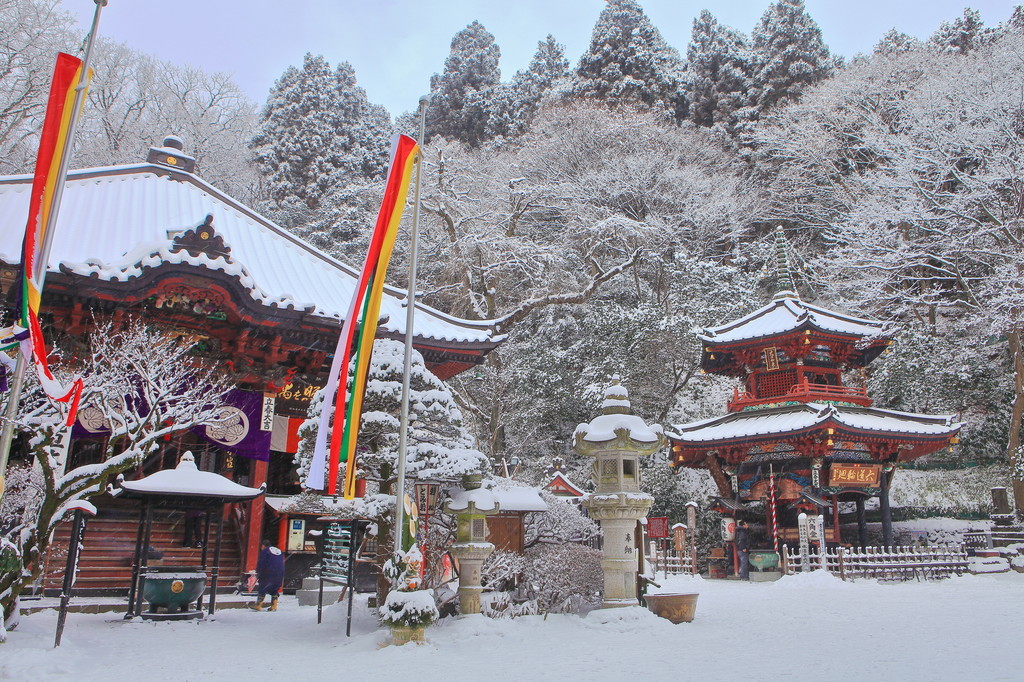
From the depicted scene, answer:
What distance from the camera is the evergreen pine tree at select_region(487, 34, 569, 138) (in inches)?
1762

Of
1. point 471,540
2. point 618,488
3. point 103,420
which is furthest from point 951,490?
point 103,420

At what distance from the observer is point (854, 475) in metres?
21.2

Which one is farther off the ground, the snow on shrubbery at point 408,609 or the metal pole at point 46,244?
the metal pole at point 46,244

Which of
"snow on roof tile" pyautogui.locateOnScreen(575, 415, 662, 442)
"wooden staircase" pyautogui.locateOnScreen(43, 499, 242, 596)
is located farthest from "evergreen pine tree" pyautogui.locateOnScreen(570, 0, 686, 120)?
"wooden staircase" pyautogui.locateOnScreen(43, 499, 242, 596)

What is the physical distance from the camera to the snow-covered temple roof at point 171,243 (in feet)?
42.1

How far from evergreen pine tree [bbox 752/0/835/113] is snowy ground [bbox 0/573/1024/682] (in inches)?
1261

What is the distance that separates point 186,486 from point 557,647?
6149mm

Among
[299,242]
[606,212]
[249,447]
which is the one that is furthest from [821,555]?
[606,212]

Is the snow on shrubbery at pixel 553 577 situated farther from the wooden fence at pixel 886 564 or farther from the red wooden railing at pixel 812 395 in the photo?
the red wooden railing at pixel 812 395

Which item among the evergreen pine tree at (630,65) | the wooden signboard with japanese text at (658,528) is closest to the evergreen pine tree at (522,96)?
the evergreen pine tree at (630,65)

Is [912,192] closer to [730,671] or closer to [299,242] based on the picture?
[299,242]

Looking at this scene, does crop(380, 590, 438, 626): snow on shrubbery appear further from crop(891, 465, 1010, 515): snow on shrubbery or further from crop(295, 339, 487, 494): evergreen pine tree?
crop(891, 465, 1010, 515): snow on shrubbery

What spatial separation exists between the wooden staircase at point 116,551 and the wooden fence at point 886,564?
13.7m

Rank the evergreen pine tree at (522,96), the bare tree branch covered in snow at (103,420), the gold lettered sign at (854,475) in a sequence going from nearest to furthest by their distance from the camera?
the bare tree branch covered in snow at (103,420)
the gold lettered sign at (854,475)
the evergreen pine tree at (522,96)
